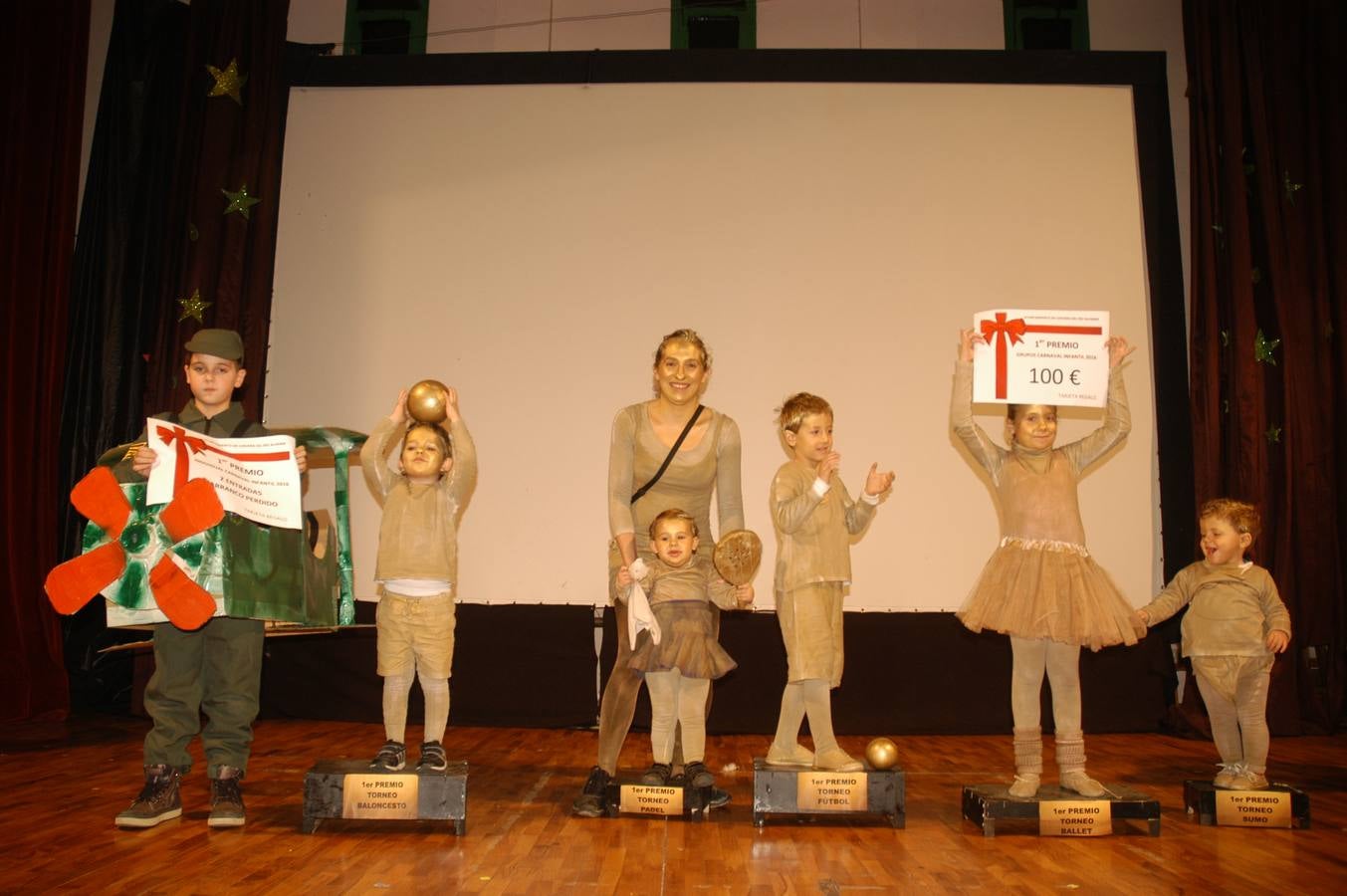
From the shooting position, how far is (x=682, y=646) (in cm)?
366

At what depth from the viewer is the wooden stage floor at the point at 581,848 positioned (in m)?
2.90

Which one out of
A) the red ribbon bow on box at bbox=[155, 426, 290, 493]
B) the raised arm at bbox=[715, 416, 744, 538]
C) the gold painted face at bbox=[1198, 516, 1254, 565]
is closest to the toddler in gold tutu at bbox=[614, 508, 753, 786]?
the raised arm at bbox=[715, 416, 744, 538]

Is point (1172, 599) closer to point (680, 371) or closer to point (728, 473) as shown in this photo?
point (728, 473)

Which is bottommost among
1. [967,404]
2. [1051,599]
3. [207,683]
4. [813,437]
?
[207,683]

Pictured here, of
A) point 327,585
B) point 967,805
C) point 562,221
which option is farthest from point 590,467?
point 967,805

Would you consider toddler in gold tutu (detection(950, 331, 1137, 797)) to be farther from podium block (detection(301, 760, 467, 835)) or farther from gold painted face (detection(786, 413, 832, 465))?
podium block (detection(301, 760, 467, 835))

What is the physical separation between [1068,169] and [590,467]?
130 inches

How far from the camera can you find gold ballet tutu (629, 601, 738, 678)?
3.65 meters

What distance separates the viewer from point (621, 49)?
6598 millimetres

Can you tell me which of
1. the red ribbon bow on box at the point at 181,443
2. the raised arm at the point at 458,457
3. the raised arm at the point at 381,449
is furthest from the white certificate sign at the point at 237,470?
the raised arm at the point at 458,457

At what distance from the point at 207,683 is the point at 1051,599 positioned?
2884 millimetres

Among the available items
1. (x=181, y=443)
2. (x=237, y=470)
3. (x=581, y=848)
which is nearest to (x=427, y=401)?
(x=237, y=470)

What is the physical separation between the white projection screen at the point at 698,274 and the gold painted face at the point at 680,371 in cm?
238

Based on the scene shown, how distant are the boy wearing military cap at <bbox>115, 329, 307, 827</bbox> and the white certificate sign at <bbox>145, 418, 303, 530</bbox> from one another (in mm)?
57
